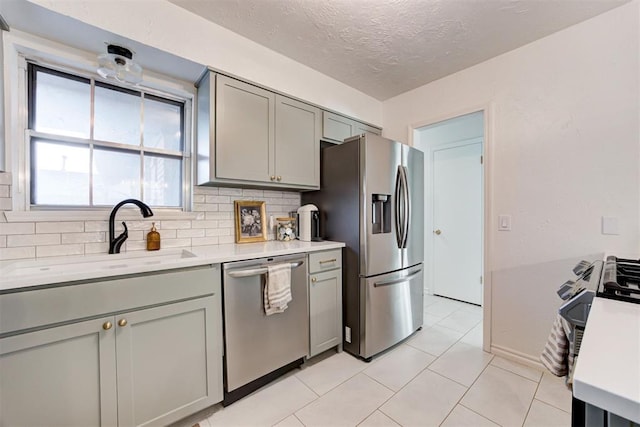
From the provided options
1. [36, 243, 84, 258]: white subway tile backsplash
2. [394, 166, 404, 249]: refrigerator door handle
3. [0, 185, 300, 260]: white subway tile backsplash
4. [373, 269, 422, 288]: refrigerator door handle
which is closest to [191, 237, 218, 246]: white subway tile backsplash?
[0, 185, 300, 260]: white subway tile backsplash

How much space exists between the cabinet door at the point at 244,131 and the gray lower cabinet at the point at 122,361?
81 centimetres

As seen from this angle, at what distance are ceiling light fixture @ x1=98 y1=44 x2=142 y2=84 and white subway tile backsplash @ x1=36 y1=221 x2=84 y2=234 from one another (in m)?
→ 0.94

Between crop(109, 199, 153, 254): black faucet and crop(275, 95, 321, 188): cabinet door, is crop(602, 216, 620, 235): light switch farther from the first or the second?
crop(109, 199, 153, 254): black faucet

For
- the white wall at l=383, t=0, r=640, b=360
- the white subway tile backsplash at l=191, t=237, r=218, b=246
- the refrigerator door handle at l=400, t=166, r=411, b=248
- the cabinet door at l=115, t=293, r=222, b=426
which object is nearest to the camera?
the cabinet door at l=115, t=293, r=222, b=426

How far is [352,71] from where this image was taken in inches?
94.3

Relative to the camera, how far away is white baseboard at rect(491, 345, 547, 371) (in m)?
1.92

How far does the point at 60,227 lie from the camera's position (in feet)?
4.98

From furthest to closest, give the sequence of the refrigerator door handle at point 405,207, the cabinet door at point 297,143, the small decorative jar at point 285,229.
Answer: the small decorative jar at point 285,229 < the refrigerator door handle at point 405,207 < the cabinet door at point 297,143

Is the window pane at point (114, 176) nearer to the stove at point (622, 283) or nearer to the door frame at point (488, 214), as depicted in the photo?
the stove at point (622, 283)

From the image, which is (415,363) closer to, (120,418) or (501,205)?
(501,205)

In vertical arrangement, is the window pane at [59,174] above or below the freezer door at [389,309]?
above

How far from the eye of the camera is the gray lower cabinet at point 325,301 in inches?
76.3

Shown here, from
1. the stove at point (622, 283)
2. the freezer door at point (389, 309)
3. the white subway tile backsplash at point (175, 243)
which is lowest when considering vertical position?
the freezer door at point (389, 309)

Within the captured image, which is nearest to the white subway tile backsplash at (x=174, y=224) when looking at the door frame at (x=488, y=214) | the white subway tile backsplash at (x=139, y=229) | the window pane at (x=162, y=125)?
the white subway tile backsplash at (x=139, y=229)
